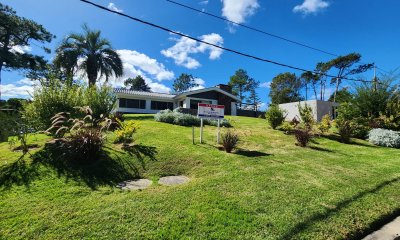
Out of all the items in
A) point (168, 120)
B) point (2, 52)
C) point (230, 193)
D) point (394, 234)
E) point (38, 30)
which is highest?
point (38, 30)

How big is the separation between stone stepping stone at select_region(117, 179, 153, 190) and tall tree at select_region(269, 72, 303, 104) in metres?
49.0

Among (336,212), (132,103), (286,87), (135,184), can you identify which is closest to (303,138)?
(336,212)

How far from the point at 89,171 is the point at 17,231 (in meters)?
2.60

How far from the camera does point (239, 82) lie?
59.0 meters

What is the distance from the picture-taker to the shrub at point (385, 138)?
1354 centimetres

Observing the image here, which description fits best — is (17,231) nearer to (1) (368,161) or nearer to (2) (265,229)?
(2) (265,229)

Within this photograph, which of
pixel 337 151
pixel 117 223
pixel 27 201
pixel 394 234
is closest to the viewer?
pixel 117 223

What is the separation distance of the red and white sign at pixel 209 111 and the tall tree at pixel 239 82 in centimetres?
4905

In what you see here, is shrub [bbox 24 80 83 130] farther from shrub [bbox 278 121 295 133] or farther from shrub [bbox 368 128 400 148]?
shrub [bbox 368 128 400 148]

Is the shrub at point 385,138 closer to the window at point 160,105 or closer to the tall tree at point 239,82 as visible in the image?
the window at point 160,105

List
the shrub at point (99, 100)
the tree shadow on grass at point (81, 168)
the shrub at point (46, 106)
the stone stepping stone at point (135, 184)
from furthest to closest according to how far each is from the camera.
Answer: the shrub at point (99, 100) → the shrub at point (46, 106) → the tree shadow on grass at point (81, 168) → the stone stepping stone at point (135, 184)

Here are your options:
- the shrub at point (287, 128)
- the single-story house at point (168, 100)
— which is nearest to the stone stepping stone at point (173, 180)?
the shrub at point (287, 128)

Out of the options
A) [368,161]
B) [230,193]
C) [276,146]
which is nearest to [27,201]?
[230,193]

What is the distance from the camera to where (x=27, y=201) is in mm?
4930
